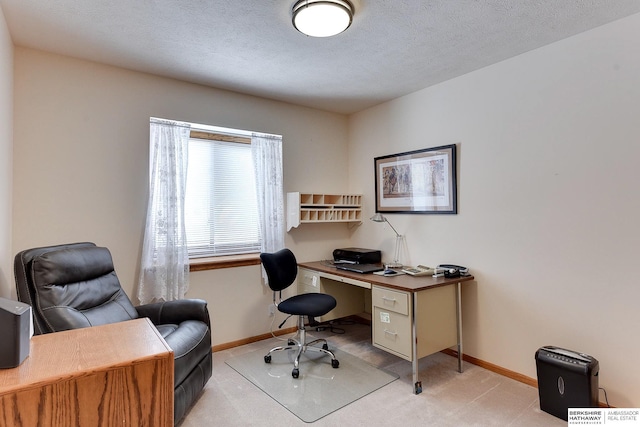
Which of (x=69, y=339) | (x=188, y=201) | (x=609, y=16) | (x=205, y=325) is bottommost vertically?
(x=205, y=325)

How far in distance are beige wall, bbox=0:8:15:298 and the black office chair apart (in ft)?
5.66

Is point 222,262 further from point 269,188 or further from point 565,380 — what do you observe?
point 565,380

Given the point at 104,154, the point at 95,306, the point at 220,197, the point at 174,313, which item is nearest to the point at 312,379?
the point at 174,313

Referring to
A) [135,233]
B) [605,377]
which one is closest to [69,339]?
[135,233]

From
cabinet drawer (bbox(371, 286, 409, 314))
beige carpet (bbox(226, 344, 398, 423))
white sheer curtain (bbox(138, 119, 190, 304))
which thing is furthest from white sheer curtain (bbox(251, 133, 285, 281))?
cabinet drawer (bbox(371, 286, 409, 314))

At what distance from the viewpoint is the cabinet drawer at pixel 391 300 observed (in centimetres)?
255

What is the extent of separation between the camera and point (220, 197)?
3422 millimetres

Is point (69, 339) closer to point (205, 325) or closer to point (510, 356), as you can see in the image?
point (205, 325)

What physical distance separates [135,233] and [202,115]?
124 centimetres

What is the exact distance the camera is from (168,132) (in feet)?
9.71

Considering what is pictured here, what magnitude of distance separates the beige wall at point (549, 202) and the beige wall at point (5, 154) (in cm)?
322

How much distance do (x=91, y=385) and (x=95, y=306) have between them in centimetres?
134

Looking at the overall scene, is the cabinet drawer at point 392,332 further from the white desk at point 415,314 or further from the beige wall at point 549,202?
the beige wall at point 549,202

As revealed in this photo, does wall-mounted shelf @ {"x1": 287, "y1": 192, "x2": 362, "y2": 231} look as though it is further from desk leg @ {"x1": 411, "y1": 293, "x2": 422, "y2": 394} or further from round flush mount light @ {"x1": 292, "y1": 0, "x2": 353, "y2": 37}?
round flush mount light @ {"x1": 292, "y1": 0, "x2": 353, "y2": 37}
